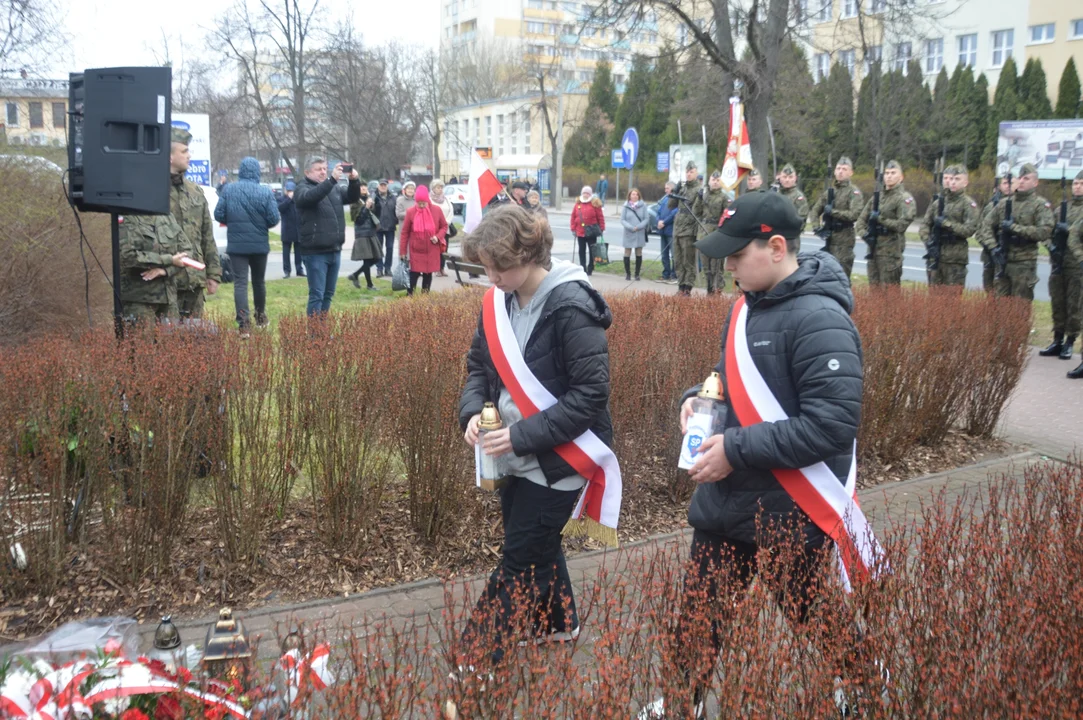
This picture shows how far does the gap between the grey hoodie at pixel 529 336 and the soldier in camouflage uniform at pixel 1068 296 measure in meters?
9.19

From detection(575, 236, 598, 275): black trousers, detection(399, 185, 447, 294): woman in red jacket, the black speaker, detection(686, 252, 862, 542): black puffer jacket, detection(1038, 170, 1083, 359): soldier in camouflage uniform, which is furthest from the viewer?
detection(575, 236, 598, 275): black trousers

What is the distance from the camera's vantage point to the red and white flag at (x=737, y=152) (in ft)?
49.6

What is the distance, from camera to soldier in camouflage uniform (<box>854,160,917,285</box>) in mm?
12930

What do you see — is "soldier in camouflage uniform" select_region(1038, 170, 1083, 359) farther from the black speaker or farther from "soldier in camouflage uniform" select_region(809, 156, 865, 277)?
the black speaker

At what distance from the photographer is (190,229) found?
7.64 m

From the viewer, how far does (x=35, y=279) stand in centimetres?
830

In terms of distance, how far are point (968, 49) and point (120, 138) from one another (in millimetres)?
53895

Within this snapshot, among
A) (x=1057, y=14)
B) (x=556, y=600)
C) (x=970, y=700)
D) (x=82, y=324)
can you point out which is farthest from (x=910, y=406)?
(x=1057, y=14)

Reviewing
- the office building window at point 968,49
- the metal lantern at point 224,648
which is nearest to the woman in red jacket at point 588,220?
the metal lantern at point 224,648

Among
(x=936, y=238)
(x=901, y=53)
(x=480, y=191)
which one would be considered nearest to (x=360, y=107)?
(x=901, y=53)

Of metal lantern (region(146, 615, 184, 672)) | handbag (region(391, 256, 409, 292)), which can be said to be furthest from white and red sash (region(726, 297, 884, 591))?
handbag (region(391, 256, 409, 292))

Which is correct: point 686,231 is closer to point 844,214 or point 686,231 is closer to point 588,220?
point 844,214

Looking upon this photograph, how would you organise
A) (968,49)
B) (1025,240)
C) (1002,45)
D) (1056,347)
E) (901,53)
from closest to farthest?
(1056,347) → (1025,240) → (901,53) → (1002,45) → (968,49)

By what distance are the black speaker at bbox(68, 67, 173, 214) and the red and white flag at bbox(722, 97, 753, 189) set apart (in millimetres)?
11049
